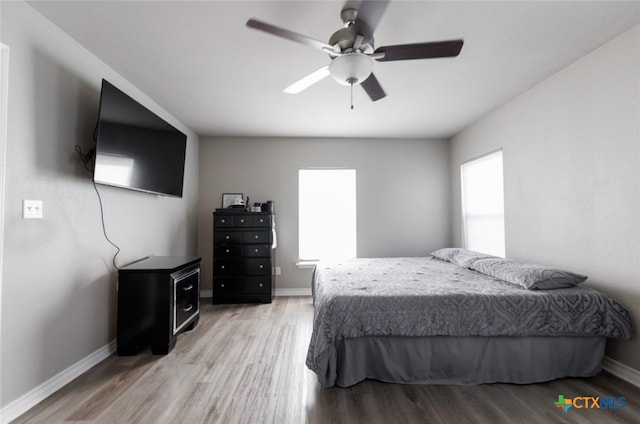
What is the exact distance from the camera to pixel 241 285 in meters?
3.98

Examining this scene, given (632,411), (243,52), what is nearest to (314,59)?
(243,52)

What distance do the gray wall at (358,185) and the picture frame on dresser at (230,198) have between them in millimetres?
87

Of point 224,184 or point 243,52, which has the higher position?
point 243,52

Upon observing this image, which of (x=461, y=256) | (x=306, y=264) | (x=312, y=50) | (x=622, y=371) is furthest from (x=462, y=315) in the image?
(x=306, y=264)

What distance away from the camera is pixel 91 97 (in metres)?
2.36

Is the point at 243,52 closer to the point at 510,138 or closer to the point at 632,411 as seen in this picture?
the point at 510,138

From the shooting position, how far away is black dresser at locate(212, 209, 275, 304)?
397 centimetres

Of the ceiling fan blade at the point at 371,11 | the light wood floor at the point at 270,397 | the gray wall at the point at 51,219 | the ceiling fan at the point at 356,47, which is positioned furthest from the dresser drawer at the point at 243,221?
the ceiling fan blade at the point at 371,11

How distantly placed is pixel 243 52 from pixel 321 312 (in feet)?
6.73

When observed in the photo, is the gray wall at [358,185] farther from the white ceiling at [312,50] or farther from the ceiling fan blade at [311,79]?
the ceiling fan blade at [311,79]

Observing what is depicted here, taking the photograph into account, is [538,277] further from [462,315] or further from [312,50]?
[312,50]

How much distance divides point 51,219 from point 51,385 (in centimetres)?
111

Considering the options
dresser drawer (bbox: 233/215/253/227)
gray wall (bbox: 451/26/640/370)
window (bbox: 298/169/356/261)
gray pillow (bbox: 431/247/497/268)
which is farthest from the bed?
window (bbox: 298/169/356/261)

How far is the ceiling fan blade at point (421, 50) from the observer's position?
1651 millimetres
